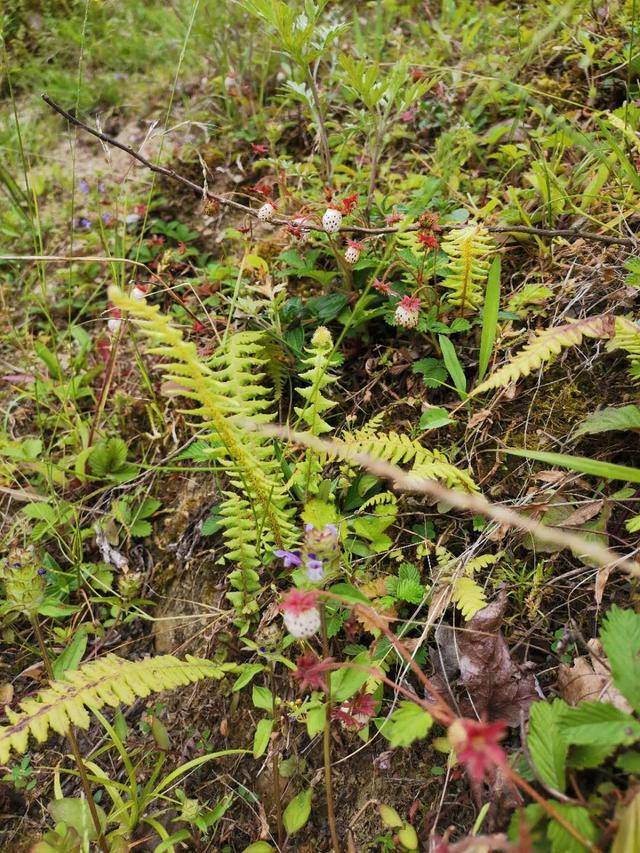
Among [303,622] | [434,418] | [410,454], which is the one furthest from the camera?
[434,418]

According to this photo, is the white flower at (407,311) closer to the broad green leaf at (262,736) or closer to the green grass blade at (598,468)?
the green grass blade at (598,468)

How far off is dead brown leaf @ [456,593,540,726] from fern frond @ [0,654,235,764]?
28.4 inches

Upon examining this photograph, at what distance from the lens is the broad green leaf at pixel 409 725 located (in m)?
1.14

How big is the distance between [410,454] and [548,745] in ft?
2.81

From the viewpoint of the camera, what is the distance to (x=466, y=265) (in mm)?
1974

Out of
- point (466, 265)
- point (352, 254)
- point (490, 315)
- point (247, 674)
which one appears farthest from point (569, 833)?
point (352, 254)

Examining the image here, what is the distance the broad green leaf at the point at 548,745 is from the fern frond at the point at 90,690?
0.93 metres

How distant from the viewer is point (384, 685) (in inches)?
65.9

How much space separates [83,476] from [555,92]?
2659 millimetres

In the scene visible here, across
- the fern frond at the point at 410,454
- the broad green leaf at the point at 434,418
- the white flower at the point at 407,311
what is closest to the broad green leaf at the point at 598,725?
the fern frond at the point at 410,454

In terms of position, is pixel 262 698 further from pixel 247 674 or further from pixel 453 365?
pixel 453 365

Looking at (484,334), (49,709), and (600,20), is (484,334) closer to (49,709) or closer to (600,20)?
(49,709)

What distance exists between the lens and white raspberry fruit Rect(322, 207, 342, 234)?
2031 mm

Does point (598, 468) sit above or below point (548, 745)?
above
